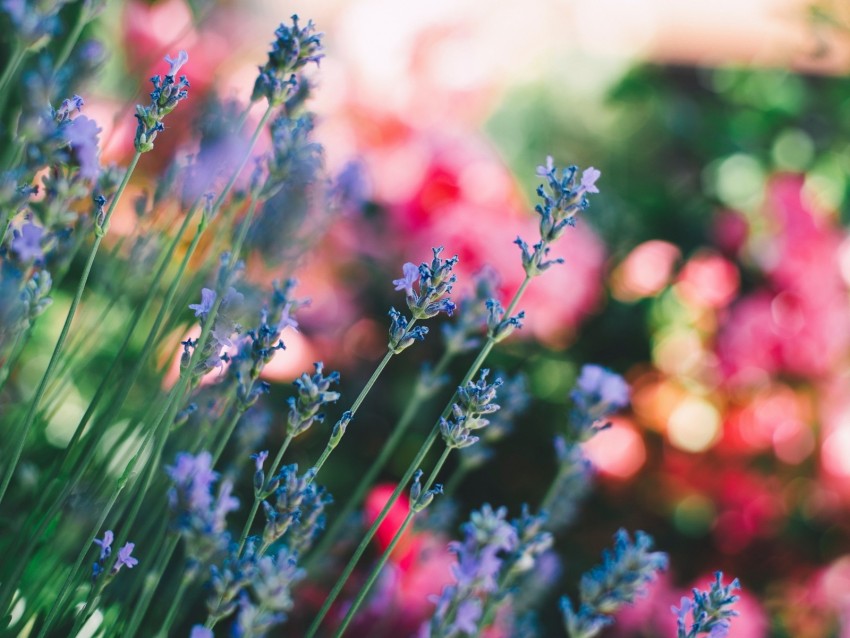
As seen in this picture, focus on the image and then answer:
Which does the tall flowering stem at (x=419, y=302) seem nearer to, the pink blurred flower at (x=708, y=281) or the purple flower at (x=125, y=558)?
the purple flower at (x=125, y=558)

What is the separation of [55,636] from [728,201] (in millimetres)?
899

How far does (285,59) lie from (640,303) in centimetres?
70

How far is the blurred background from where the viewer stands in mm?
925

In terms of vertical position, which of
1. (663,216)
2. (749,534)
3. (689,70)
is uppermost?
(689,70)

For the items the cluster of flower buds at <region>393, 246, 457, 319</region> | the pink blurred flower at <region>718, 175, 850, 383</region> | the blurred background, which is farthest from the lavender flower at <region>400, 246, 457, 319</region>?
the pink blurred flower at <region>718, 175, 850, 383</region>

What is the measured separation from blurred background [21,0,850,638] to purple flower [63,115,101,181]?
529mm

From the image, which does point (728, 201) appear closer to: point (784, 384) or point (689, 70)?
point (784, 384)

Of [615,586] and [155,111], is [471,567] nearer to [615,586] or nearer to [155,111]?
[615,586]

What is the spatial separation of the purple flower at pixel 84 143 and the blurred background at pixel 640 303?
0.53 metres

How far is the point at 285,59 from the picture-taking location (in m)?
0.38

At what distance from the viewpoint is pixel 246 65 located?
3.96ft

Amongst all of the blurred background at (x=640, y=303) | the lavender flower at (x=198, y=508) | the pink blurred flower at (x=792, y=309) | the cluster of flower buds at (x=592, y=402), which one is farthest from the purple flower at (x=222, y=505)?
the pink blurred flower at (x=792, y=309)

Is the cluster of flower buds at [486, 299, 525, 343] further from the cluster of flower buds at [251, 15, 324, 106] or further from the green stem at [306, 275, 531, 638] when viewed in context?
the cluster of flower buds at [251, 15, 324, 106]

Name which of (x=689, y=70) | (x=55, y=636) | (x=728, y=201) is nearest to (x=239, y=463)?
(x=55, y=636)
